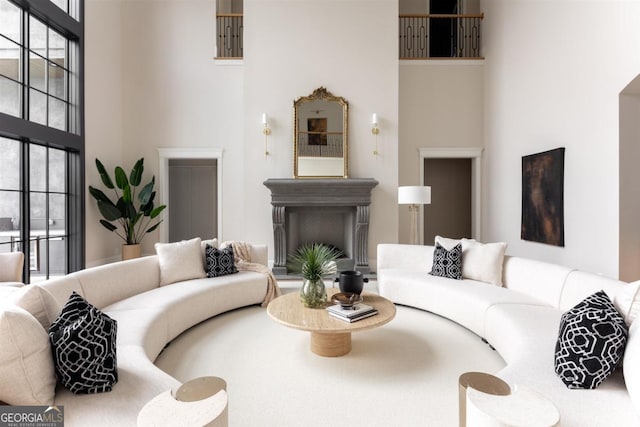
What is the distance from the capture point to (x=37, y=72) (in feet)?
14.0

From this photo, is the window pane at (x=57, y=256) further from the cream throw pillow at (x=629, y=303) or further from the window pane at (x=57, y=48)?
the cream throw pillow at (x=629, y=303)

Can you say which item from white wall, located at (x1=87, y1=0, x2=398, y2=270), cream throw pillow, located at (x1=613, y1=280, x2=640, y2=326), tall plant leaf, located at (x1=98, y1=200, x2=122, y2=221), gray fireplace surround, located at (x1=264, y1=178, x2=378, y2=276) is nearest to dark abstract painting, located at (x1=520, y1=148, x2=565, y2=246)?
white wall, located at (x1=87, y1=0, x2=398, y2=270)

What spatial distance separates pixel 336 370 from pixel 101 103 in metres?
5.76

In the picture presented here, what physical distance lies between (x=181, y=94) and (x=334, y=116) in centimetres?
294

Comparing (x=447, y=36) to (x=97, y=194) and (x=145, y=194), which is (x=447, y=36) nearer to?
(x=145, y=194)

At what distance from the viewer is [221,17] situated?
6.22m

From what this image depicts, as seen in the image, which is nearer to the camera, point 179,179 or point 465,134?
point 465,134

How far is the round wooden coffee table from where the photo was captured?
7.41ft

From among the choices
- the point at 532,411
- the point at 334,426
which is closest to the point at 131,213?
the point at 334,426

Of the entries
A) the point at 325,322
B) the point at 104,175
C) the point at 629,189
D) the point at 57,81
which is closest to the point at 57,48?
the point at 57,81

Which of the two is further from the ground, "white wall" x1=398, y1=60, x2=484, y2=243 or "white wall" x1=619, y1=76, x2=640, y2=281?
"white wall" x1=398, y1=60, x2=484, y2=243

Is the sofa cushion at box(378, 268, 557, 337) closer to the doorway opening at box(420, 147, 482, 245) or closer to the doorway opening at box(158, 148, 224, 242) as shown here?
the doorway opening at box(420, 147, 482, 245)

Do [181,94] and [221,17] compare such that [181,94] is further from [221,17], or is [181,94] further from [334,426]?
[334,426]

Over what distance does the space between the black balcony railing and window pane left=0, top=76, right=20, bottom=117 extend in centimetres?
313
